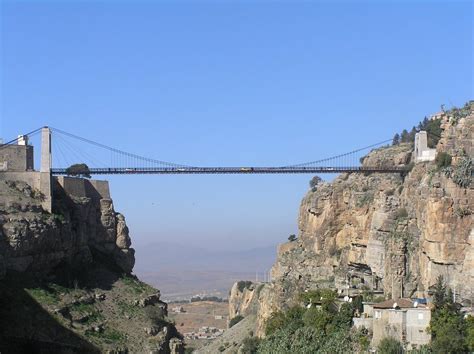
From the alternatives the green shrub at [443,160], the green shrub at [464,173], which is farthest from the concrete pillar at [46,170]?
the green shrub at [464,173]

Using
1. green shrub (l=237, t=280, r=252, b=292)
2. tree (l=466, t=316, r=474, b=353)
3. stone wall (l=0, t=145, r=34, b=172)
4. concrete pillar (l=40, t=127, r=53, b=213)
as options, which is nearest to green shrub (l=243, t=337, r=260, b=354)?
concrete pillar (l=40, t=127, r=53, b=213)

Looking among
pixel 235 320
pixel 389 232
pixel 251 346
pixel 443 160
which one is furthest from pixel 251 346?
pixel 235 320

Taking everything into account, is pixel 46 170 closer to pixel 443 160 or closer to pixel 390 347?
pixel 443 160

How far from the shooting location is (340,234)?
61.9 meters

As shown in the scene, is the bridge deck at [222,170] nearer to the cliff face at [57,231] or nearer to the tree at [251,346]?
the cliff face at [57,231]

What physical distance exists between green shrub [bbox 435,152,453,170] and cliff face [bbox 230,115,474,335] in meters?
0.30

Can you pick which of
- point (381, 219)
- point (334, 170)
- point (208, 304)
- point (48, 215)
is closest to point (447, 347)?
point (381, 219)

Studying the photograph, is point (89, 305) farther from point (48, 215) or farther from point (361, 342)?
point (361, 342)

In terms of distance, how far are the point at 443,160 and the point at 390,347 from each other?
12708 mm

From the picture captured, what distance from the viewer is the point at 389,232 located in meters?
50.8

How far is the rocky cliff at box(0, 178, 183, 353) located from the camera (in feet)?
148

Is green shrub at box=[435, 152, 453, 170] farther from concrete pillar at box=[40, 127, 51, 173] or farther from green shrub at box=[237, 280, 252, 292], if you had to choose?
green shrub at box=[237, 280, 252, 292]

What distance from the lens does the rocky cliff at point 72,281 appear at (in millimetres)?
44969

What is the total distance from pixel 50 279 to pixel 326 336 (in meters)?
15.6
